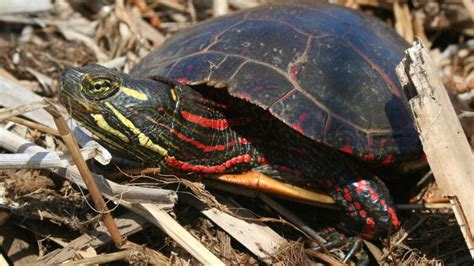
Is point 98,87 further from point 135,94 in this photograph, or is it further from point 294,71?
point 294,71

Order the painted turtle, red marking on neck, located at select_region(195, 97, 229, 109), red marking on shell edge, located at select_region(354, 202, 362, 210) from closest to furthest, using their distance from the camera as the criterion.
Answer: the painted turtle → red marking on neck, located at select_region(195, 97, 229, 109) → red marking on shell edge, located at select_region(354, 202, 362, 210)

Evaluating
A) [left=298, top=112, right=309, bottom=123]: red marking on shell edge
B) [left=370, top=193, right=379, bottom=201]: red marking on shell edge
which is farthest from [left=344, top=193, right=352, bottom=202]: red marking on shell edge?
[left=298, top=112, right=309, bottom=123]: red marking on shell edge

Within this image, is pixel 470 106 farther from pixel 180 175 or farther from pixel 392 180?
pixel 180 175

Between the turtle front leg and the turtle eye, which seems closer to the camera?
the turtle eye

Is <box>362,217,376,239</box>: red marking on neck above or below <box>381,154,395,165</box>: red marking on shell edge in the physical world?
below

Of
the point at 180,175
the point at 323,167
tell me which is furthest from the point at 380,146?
the point at 180,175

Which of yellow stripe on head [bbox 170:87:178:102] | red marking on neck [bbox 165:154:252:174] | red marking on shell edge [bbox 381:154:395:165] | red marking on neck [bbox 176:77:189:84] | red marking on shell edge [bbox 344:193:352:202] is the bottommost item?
red marking on neck [bbox 165:154:252:174]

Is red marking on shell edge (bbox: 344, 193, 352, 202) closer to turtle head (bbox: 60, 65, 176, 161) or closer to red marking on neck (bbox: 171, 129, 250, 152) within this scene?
red marking on neck (bbox: 171, 129, 250, 152)

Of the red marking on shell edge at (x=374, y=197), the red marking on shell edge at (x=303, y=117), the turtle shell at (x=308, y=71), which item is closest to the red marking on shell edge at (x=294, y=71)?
the turtle shell at (x=308, y=71)
